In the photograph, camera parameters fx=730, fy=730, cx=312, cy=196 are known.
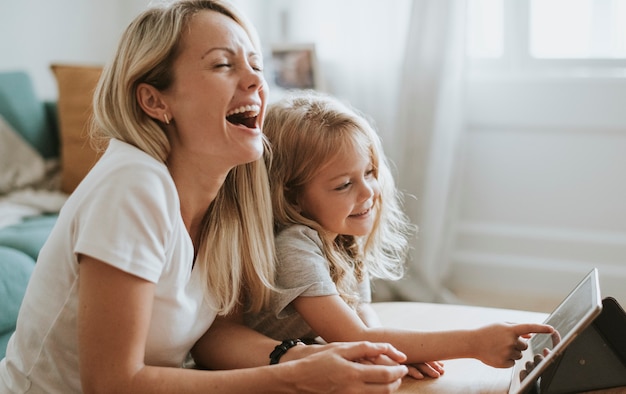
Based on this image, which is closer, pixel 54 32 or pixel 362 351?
pixel 362 351

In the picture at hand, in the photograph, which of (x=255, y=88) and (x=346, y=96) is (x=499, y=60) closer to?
(x=346, y=96)

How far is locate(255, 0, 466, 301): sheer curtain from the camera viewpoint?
111 inches

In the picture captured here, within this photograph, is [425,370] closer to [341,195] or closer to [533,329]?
[533,329]

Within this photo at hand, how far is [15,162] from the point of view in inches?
104

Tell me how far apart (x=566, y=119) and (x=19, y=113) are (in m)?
2.05

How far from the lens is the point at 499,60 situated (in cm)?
296

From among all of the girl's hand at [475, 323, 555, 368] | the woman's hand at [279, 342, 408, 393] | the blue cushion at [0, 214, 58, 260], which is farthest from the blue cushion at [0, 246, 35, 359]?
the girl's hand at [475, 323, 555, 368]

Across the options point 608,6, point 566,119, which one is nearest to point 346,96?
point 566,119

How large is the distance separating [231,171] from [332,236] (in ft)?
0.84

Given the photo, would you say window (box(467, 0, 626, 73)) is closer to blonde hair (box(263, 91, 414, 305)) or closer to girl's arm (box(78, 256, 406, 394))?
blonde hair (box(263, 91, 414, 305))

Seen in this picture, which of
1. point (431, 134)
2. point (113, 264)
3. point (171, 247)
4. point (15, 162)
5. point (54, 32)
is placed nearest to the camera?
point (113, 264)

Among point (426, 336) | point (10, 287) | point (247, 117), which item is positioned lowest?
point (10, 287)

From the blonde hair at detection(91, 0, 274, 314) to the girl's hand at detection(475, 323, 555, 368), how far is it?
36 cm

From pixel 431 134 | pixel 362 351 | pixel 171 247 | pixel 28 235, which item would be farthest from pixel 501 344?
pixel 431 134
